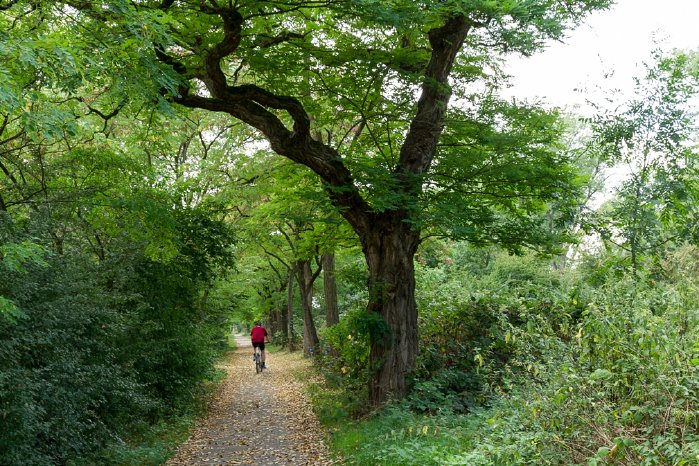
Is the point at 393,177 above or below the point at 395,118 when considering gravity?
below

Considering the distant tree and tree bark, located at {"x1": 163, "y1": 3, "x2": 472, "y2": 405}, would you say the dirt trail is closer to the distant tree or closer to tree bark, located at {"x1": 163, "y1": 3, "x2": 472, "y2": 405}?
tree bark, located at {"x1": 163, "y1": 3, "x2": 472, "y2": 405}

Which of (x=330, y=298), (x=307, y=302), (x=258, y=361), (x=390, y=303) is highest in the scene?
(x=330, y=298)

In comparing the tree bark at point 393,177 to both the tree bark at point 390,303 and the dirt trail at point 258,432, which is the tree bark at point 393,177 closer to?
the tree bark at point 390,303

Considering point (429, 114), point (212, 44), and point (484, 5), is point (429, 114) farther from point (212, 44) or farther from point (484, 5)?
point (212, 44)

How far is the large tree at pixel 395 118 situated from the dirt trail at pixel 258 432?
1.89 meters

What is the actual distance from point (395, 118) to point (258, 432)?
6892mm

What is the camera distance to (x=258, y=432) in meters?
11.7

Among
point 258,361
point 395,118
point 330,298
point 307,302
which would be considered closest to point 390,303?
point 395,118

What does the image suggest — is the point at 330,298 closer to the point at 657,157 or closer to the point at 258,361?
the point at 258,361

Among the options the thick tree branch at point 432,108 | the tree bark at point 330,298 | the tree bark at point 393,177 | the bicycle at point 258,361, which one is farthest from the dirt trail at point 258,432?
the thick tree branch at point 432,108

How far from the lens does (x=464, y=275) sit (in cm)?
3077

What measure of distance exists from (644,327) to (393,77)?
717 cm

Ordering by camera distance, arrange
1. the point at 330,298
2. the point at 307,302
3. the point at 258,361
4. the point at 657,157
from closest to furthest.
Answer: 1. the point at 657,157
2. the point at 330,298
3. the point at 258,361
4. the point at 307,302

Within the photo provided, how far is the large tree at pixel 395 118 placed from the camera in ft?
31.6
